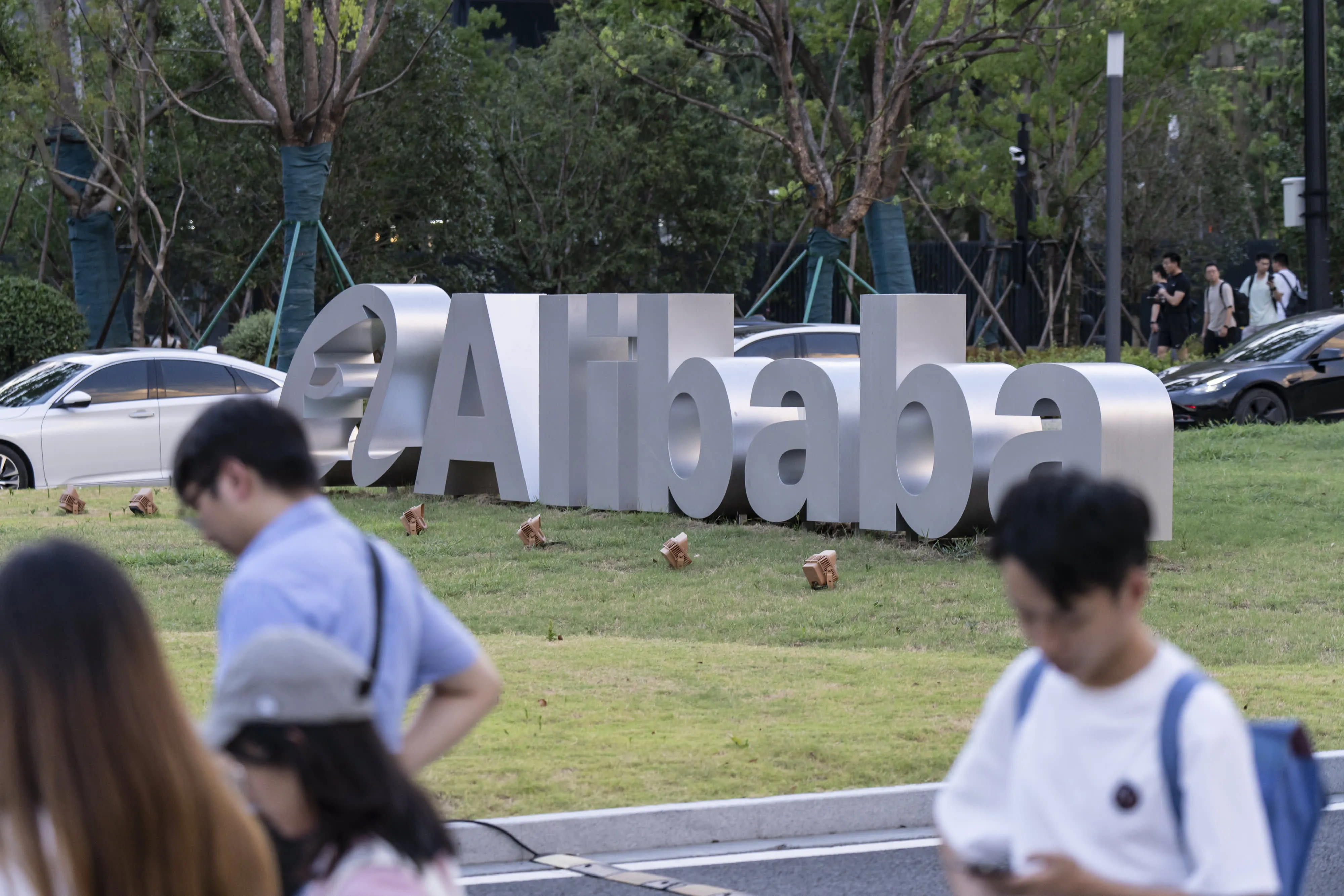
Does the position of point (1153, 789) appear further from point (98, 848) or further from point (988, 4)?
point (988, 4)

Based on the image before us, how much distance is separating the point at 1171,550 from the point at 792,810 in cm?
677

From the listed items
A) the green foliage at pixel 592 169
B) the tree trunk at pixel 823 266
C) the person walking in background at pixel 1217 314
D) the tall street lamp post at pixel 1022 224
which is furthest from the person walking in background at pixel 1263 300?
the green foliage at pixel 592 169

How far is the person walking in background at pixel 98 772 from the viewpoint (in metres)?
2.11

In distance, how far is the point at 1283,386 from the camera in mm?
19297

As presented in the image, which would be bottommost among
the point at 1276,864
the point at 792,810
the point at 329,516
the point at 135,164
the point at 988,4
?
the point at 792,810

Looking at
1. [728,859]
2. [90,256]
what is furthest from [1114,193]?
[90,256]

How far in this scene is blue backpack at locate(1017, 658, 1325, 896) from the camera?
2.43m

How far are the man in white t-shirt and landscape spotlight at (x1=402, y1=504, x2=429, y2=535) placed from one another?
11331 mm

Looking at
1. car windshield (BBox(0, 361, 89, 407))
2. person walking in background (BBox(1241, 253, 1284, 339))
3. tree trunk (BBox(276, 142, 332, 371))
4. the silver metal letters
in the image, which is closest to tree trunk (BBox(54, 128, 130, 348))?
tree trunk (BBox(276, 142, 332, 371))

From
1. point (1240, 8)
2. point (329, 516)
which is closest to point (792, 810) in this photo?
point (329, 516)

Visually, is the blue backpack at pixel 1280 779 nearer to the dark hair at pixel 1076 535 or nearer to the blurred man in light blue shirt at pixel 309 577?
the dark hair at pixel 1076 535

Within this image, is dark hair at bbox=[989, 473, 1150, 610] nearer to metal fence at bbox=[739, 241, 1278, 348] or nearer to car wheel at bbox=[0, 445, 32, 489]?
car wheel at bbox=[0, 445, 32, 489]

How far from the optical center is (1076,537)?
8.15ft

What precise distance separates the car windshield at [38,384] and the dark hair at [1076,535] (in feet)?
52.1
